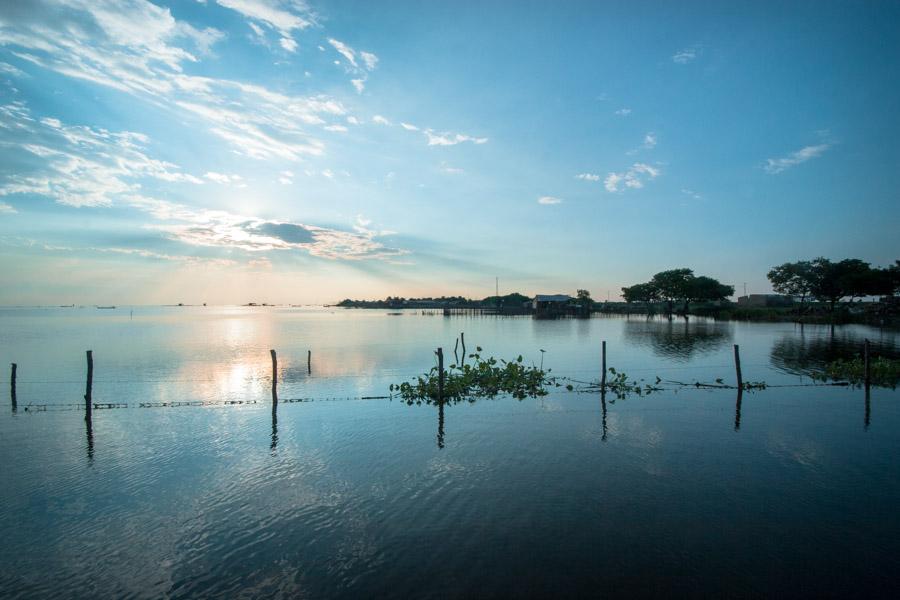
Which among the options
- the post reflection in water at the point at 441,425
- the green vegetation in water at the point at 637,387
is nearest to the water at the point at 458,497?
the post reflection in water at the point at 441,425

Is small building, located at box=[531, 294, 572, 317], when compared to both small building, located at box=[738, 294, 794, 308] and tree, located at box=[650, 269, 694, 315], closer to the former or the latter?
tree, located at box=[650, 269, 694, 315]

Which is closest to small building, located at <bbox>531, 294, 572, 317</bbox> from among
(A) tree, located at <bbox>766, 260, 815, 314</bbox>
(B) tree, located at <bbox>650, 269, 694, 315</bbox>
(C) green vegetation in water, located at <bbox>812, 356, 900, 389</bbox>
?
(B) tree, located at <bbox>650, 269, 694, 315</bbox>

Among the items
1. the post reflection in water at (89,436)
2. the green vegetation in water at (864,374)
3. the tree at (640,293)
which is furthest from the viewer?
the tree at (640,293)

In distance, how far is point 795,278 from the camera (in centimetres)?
8912

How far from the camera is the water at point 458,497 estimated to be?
7746mm

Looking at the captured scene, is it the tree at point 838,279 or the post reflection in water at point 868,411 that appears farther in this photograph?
the tree at point 838,279

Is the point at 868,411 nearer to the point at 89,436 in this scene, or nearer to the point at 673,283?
the point at 89,436

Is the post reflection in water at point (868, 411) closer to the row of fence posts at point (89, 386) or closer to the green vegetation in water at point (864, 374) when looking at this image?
the green vegetation in water at point (864, 374)

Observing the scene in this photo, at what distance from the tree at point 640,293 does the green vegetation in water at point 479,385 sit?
111839mm

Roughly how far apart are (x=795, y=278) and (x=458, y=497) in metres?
106

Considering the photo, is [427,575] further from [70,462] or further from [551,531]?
[70,462]

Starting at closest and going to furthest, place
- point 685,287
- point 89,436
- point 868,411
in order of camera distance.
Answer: point 89,436 < point 868,411 < point 685,287

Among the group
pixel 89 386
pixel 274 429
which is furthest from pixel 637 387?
pixel 89 386

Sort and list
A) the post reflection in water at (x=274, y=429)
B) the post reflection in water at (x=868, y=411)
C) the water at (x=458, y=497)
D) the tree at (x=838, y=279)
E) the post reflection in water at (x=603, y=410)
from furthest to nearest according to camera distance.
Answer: the tree at (x=838, y=279) → the post reflection in water at (x=868, y=411) → the post reflection in water at (x=603, y=410) → the post reflection in water at (x=274, y=429) → the water at (x=458, y=497)
